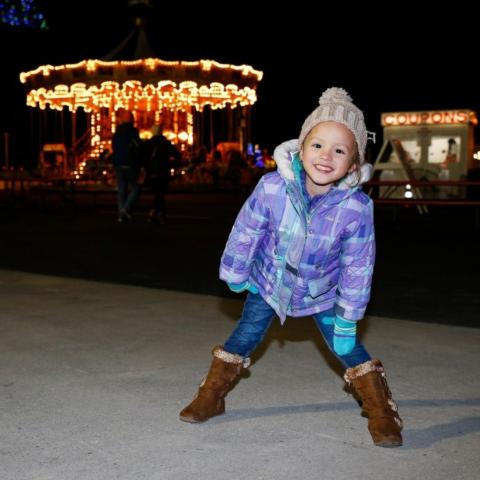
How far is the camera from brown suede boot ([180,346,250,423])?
3434 millimetres

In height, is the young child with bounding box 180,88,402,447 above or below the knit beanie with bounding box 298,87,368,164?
below

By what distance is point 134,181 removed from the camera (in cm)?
→ 1539

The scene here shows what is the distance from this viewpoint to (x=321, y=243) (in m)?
3.30

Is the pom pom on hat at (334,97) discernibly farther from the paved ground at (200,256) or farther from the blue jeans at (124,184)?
the blue jeans at (124,184)

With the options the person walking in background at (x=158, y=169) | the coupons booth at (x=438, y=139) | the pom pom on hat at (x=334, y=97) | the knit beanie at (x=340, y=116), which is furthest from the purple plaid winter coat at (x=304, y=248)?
the coupons booth at (x=438, y=139)

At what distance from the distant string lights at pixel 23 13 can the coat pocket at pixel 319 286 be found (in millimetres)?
60821

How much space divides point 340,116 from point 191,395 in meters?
1.44

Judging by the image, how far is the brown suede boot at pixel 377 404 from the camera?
3.14m

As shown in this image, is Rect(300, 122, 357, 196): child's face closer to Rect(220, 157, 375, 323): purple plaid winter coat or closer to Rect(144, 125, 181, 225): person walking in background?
Rect(220, 157, 375, 323): purple plaid winter coat

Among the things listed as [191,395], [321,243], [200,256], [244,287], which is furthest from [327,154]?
[200,256]

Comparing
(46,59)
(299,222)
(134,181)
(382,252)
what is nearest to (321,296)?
Answer: (299,222)

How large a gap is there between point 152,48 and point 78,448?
28.5 meters

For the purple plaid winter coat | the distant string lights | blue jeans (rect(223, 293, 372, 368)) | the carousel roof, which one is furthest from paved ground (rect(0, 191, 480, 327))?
the distant string lights

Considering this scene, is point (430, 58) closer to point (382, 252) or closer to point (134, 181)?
point (134, 181)
